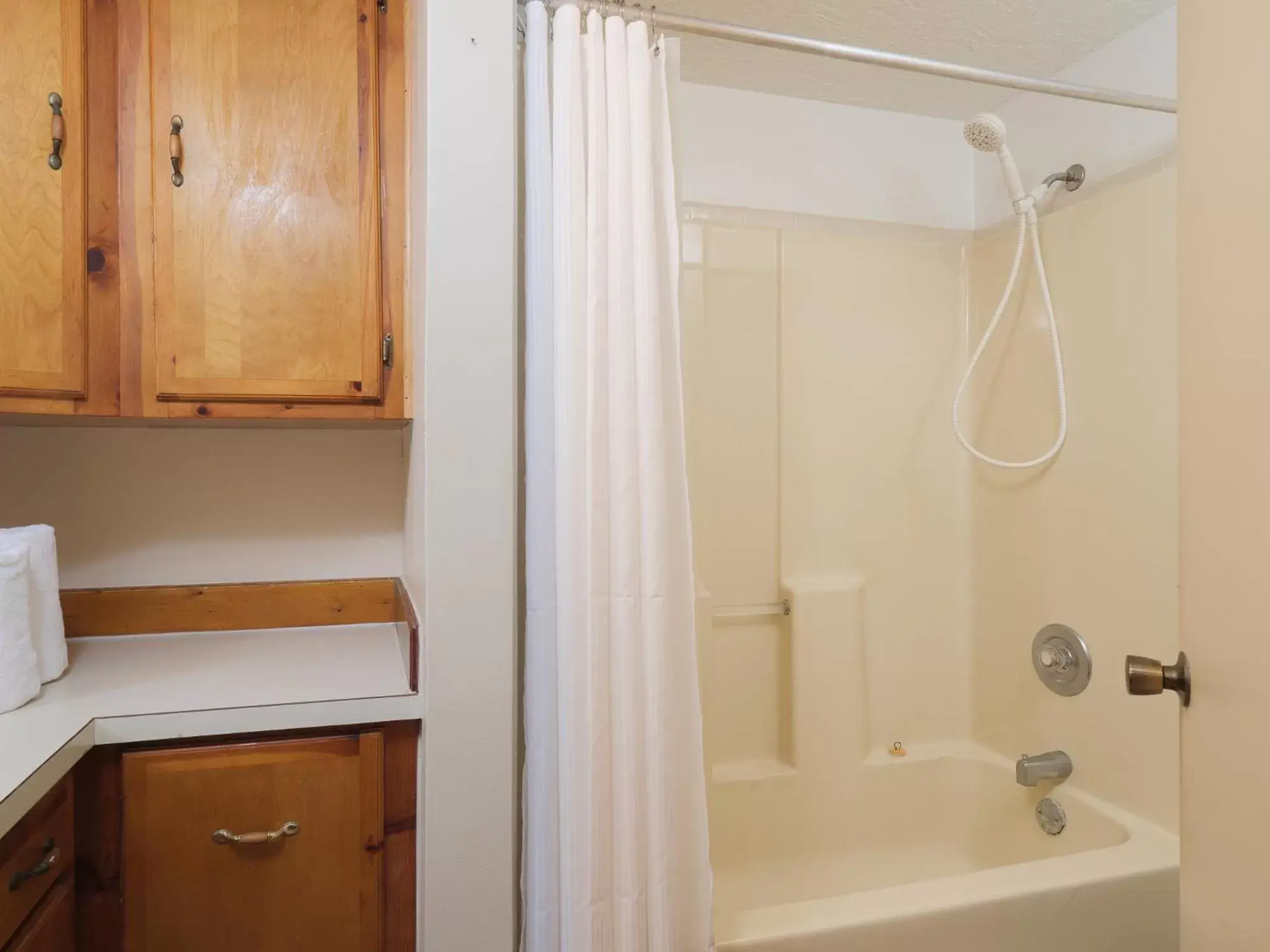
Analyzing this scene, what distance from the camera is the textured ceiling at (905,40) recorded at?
162 cm

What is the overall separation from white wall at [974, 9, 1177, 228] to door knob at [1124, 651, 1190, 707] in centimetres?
132

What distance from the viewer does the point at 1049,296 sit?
1.87m

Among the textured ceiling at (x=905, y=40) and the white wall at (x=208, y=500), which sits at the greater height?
the textured ceiling at (x=905, y=40)

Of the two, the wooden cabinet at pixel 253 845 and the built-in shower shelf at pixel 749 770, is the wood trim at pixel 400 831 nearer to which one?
the wooden cabinet at pixel 253 845

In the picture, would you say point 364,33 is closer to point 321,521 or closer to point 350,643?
point 321,521

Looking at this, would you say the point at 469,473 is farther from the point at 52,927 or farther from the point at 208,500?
the point at 208,500

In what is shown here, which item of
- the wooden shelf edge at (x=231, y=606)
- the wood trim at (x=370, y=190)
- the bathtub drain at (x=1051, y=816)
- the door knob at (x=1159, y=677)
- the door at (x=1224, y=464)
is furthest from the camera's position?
the bathtub drain at (x=1051, y=816)

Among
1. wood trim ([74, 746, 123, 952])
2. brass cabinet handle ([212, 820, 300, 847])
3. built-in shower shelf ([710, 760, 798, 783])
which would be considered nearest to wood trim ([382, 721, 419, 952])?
brass cabinet handle ([212, 820, 300, 847])

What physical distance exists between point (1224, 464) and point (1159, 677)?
25 cm

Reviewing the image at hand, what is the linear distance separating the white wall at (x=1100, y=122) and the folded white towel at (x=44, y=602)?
7.44 ft

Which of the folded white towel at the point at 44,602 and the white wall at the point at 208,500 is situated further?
the white wall at the point at 208,500

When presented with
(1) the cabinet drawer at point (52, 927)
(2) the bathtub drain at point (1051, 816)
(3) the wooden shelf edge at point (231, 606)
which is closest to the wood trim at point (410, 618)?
(3) the wooden shelf edge at point (231, 606)

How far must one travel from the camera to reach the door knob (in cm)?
82

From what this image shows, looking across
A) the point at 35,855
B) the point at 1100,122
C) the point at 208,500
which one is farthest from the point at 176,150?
the point at 1100,122
